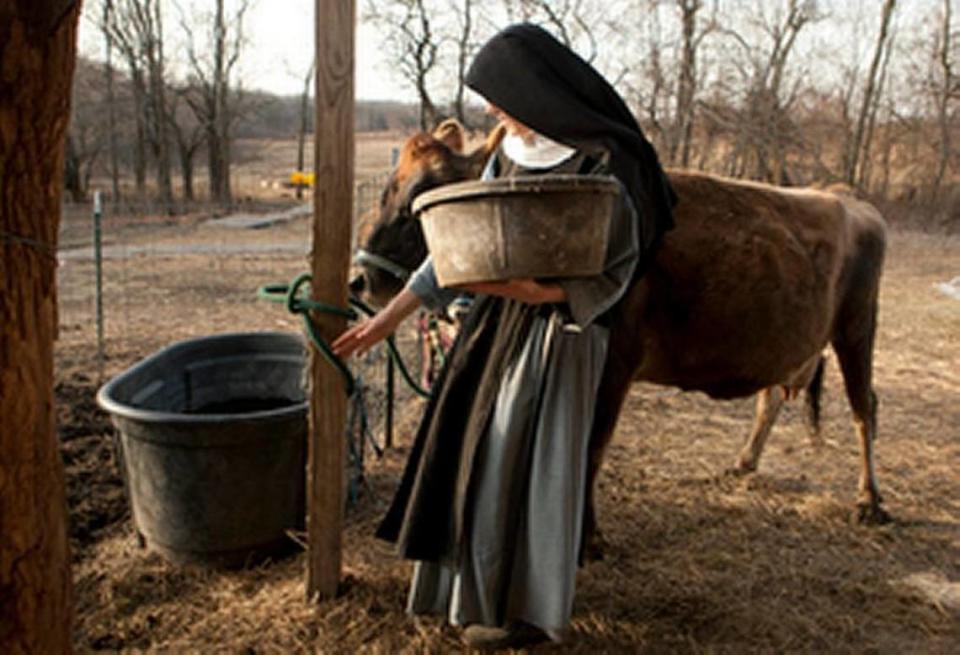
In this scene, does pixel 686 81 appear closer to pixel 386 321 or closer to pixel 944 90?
pixel 944 90

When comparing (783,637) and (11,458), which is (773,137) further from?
(11,458)

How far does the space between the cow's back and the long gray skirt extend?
740mm

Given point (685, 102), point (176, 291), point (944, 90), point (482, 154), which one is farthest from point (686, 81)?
point (482, 154)

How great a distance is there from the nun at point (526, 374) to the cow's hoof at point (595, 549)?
1039mm

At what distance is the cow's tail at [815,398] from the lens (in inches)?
172

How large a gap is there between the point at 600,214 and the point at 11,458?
57.1 inches

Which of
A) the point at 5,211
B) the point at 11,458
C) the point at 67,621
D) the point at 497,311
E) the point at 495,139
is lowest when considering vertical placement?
the point at 67,621

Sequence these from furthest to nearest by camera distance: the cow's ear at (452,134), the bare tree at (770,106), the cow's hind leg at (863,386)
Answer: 1. the bare tree at (770,106)
2. the cow's hind leg at (863,386)
3. the cow's ear at (452,134)

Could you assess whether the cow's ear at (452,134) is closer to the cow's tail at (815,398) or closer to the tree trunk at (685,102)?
the cow's tail at (815,398)

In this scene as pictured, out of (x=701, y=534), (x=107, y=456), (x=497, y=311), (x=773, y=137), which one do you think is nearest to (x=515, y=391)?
(x=497, y=311)

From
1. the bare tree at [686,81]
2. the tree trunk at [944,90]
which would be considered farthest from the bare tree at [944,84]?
the bare tree at [686,81]

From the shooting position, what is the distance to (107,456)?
395cm

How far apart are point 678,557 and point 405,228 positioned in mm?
2067

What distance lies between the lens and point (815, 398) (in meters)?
4.43
